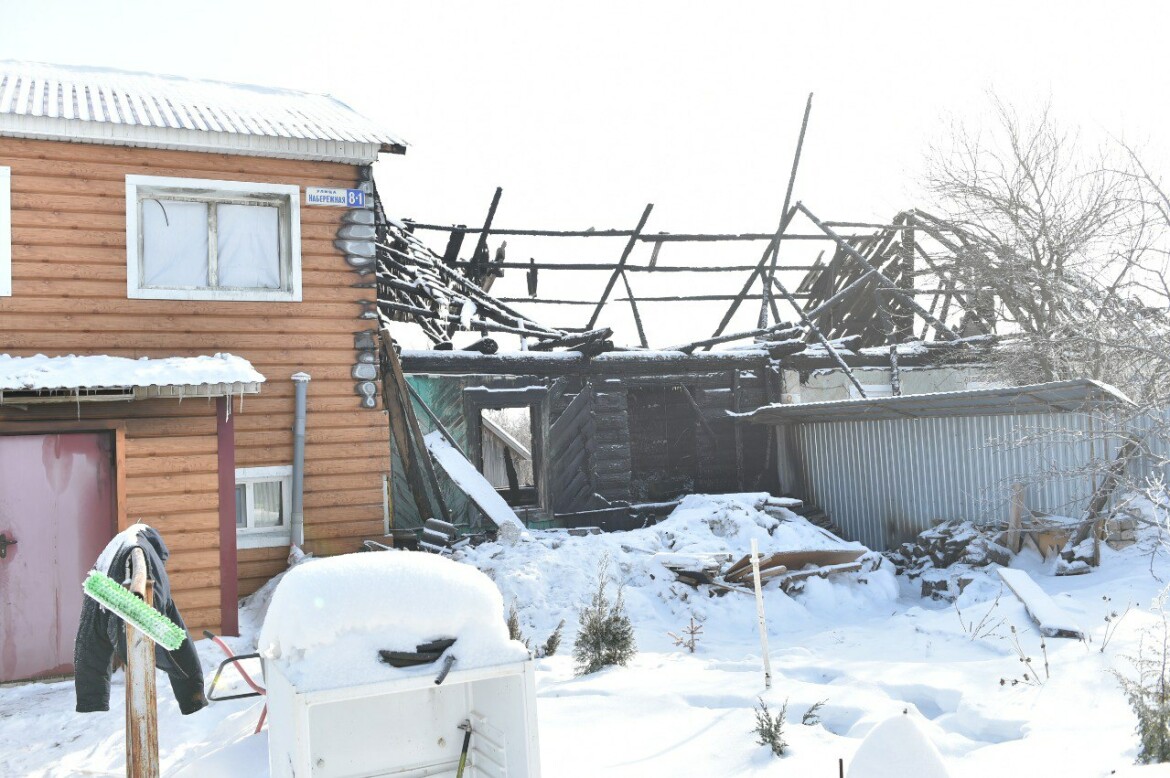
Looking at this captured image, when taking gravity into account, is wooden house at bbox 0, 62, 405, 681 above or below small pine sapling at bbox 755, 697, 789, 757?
above

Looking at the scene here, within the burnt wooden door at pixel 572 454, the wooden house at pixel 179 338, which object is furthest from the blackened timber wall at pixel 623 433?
the wooden house at pixel 179 338

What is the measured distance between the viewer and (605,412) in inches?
615

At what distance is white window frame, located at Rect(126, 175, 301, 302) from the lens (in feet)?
33.0

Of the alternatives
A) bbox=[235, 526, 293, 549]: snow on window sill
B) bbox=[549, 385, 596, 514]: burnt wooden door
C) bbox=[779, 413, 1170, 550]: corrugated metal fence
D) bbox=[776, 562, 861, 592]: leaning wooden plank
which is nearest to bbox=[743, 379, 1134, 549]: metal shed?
bbox=[779, 413, 1170, 550]: corrugated metal fence

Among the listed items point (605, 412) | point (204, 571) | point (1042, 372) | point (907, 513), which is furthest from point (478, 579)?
point (1042, 372)

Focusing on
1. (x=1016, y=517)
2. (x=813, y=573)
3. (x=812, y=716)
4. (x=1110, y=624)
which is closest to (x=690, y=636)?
(x=813, y=573)

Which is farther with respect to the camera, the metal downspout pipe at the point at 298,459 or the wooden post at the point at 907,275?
the wooden post at the point at 907,275

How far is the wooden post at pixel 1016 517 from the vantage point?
1097cm

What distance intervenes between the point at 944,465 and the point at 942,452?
176 millimetres

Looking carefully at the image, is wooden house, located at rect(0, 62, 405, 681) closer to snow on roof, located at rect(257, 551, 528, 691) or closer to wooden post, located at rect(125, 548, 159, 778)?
wooden post, located at rect(125, 548, 159, 778)

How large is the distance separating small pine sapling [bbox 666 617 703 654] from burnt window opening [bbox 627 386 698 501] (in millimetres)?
6847

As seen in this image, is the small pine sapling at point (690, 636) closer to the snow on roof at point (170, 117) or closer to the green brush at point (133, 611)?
the green brush at point (133, 611)

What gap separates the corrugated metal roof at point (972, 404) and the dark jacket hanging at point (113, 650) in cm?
860

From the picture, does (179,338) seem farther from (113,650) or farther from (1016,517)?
(1016,517)
